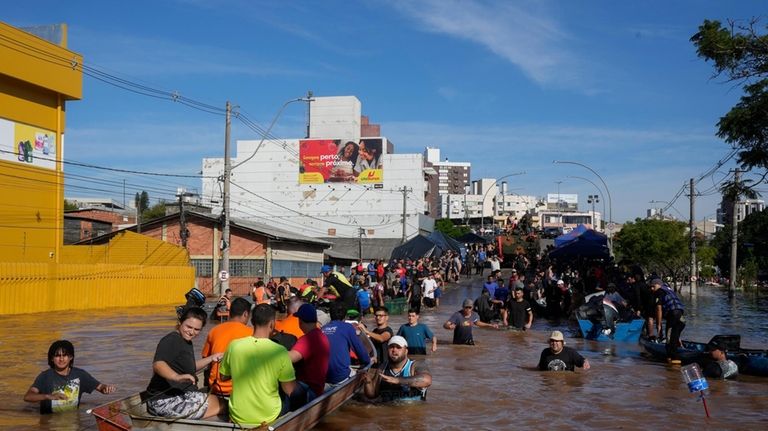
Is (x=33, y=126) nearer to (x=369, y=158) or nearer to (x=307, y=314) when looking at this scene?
(x=307, y=314)

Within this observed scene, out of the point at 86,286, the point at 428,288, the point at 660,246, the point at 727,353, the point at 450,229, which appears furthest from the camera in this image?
the point at 450,229

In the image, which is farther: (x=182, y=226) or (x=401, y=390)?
(x=182, y=226)

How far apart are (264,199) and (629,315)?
226 ft

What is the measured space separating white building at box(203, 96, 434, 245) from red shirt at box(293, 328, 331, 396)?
238 feet

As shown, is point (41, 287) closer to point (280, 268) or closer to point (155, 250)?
point (155, 250)

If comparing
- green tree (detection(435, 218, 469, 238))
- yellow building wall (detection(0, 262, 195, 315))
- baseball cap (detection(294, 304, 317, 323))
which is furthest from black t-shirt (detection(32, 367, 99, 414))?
green tree (detection(435, 218, 469, 238))

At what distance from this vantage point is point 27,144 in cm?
3744

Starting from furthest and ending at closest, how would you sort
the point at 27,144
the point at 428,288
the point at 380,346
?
the point at 27,144 < the point at 428,288 < the point at 380,346

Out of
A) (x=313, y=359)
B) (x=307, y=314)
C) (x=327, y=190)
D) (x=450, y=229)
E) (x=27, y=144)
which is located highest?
(x=327, y=190)

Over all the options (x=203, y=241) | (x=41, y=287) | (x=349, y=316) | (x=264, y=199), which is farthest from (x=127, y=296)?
(x=264, y=199)

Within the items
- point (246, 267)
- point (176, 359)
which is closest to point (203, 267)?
point (246, 267)

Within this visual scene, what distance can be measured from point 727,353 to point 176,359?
11.3 meters

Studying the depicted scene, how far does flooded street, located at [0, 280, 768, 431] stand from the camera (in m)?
10.7

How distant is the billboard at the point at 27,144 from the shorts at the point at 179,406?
31721mm
